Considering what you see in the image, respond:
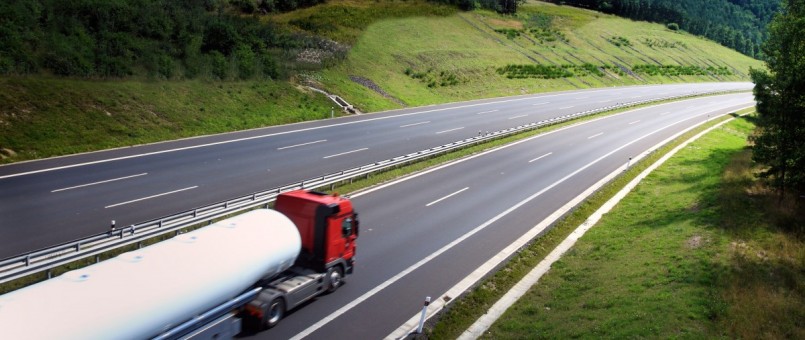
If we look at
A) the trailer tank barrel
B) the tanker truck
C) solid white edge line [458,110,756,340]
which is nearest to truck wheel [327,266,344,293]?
the tanker truck

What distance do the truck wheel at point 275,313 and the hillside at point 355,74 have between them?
19.9 metres

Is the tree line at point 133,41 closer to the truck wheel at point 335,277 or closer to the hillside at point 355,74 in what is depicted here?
the hillside at point 355,74

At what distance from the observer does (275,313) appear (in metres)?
13.6

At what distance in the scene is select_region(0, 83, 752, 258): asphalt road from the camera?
19219mm

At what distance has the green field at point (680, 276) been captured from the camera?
13922 millimetres

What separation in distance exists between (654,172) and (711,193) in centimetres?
718

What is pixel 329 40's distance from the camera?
2469 inches

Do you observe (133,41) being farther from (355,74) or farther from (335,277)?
(335,277)

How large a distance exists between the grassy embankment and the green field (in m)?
0.03

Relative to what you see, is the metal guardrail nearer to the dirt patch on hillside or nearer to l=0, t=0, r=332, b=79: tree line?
l=0, t=0, r=332, b=79: tree line

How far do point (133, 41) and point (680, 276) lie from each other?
3886cm

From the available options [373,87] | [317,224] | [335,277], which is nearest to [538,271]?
[335,277]

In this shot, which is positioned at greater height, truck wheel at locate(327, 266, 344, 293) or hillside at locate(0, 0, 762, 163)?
hillside at locate(0, 0, 762, 163)

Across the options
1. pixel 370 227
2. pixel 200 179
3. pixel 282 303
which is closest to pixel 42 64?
pixel 200 179
